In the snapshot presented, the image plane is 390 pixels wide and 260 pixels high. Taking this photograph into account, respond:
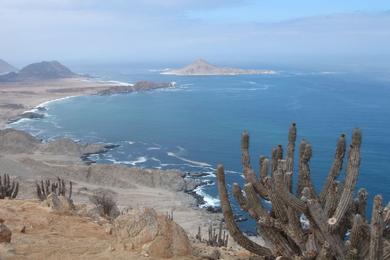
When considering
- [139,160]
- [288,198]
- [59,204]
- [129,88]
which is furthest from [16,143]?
[129,88]

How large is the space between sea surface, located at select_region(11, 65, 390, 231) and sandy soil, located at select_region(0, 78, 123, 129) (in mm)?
6001

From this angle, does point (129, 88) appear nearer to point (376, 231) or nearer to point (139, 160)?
point (139, 160)

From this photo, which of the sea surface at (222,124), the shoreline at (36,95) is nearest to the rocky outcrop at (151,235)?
the sea surface at (222,124)

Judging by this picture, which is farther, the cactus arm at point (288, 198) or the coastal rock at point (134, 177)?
the coastal rock at point (134, 177)

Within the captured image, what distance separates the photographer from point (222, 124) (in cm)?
8938

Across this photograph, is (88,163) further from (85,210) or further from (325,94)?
(325,94)

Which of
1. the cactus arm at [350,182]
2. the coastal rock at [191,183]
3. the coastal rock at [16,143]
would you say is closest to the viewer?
the cactus arm at [350,182]

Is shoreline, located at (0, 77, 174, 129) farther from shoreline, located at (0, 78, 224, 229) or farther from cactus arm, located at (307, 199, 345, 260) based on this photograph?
cactus arm, located at (307, 199, 345, 260)

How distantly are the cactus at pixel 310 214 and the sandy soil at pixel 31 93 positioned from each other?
88309 millimetres

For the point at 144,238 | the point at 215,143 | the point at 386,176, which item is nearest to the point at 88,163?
the point at 215,143

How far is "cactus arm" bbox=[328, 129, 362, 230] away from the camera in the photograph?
9195mm

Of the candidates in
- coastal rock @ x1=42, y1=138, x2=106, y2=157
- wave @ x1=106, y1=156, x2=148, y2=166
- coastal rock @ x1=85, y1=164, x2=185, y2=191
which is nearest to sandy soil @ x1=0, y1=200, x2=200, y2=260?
coastal rock @ x1=85, y1=164, x2=185, y2=191

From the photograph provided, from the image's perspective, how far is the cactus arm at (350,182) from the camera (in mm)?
9195

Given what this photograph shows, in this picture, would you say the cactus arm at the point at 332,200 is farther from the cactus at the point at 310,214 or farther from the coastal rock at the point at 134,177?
the coastal rock at the point at 134,177
